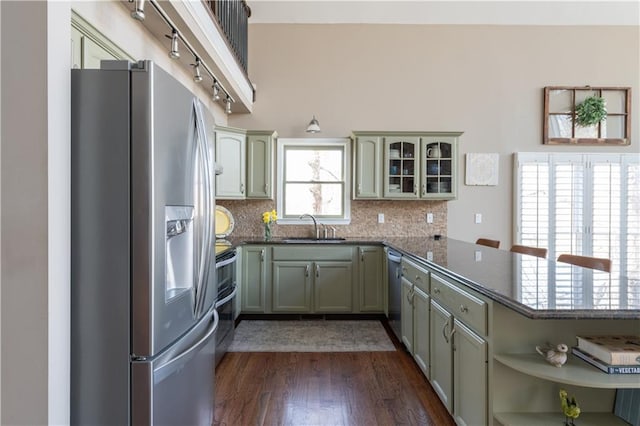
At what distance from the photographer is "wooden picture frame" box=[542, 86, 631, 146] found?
4.48 meters

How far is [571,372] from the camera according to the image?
1.28m

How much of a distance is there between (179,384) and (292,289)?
2528 millimetres

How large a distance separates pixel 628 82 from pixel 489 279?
4.76 m

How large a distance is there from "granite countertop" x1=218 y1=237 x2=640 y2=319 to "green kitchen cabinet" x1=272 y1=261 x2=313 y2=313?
175 centimetres

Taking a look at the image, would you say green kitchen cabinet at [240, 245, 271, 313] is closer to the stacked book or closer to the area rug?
the area rug

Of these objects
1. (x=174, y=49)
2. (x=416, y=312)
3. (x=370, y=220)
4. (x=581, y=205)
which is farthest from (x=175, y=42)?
(x=581, y=205)

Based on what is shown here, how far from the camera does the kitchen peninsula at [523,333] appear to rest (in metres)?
1.26

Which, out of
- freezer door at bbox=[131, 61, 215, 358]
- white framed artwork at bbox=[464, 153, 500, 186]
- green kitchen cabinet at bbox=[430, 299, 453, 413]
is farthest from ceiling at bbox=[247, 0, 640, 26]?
green kitchen cabinet at bbox=[430, 299, 453, 413]

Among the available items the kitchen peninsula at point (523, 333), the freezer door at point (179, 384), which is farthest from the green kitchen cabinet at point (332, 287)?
the freezer door at point (179, 384)

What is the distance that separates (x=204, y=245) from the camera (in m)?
1.50

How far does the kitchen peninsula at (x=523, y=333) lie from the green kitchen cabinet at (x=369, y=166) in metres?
2.25

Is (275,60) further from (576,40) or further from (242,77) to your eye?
(576,40)

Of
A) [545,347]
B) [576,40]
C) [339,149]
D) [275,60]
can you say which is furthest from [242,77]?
[576,40]

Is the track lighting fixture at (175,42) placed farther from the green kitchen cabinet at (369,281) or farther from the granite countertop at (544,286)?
the green kitchen cabinet at (369,281)
